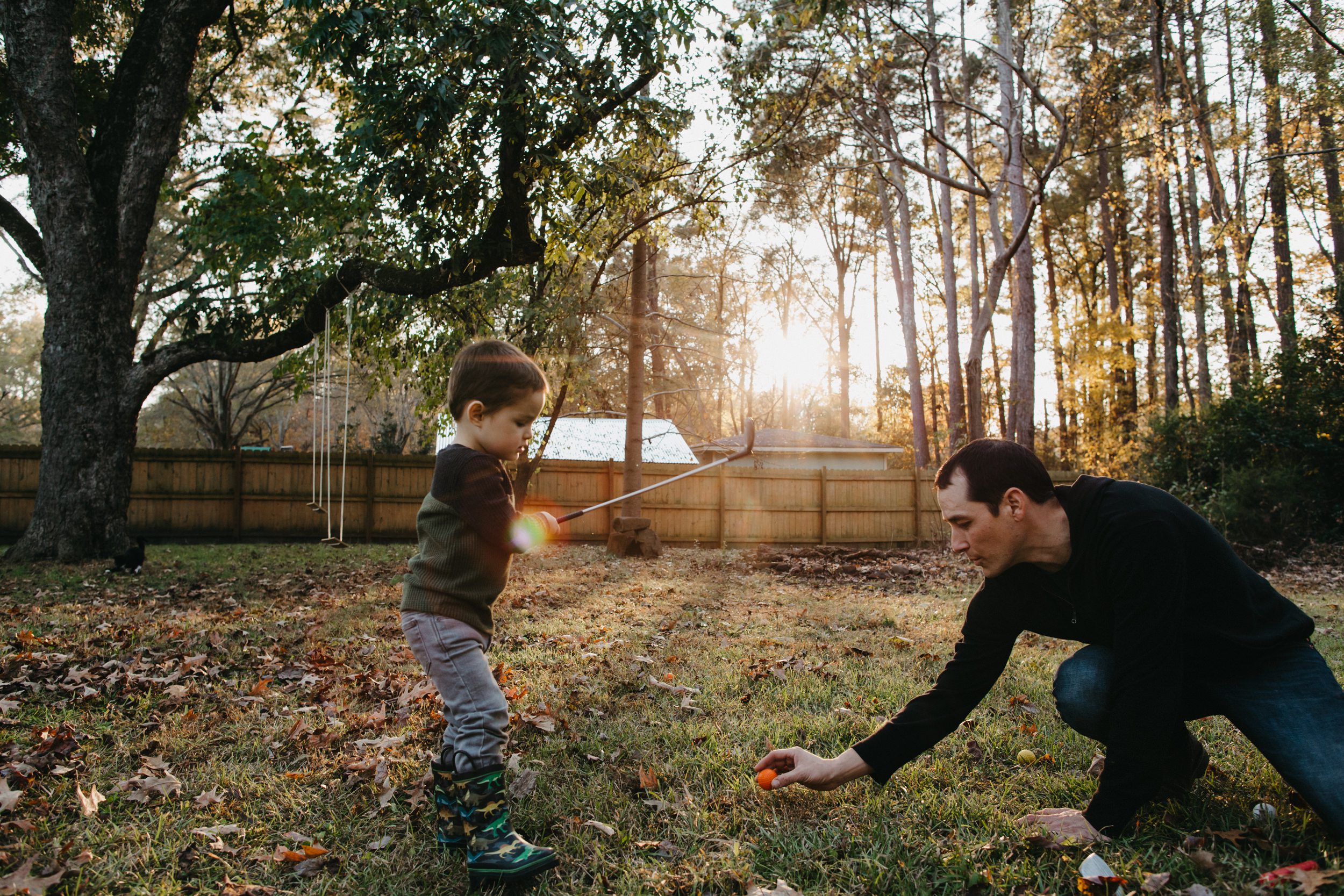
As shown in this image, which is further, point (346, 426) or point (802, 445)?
point (802, 445)

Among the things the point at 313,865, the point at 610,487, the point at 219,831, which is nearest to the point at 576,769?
the point at 313,865

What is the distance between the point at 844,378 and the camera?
100ft

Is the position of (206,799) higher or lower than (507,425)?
lower

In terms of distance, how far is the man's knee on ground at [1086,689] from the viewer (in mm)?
2463

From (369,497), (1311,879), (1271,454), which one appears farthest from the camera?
(369,497)

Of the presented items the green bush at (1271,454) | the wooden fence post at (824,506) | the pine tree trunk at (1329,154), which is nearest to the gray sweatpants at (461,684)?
the green bush at (1271,454)

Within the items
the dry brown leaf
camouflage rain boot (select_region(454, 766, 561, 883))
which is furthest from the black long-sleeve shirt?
the dry brown leaf

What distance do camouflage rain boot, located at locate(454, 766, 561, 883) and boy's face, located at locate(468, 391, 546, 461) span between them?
1.02m

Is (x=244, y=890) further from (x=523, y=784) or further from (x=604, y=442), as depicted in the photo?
(x=604, y=442)

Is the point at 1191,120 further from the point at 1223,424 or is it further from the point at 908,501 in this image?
the point at 908,501

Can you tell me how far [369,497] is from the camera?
49.7 ft

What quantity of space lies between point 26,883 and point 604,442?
1997 centimetres

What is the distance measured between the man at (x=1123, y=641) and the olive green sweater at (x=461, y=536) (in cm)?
110

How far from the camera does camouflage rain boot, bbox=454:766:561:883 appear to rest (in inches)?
83.6
